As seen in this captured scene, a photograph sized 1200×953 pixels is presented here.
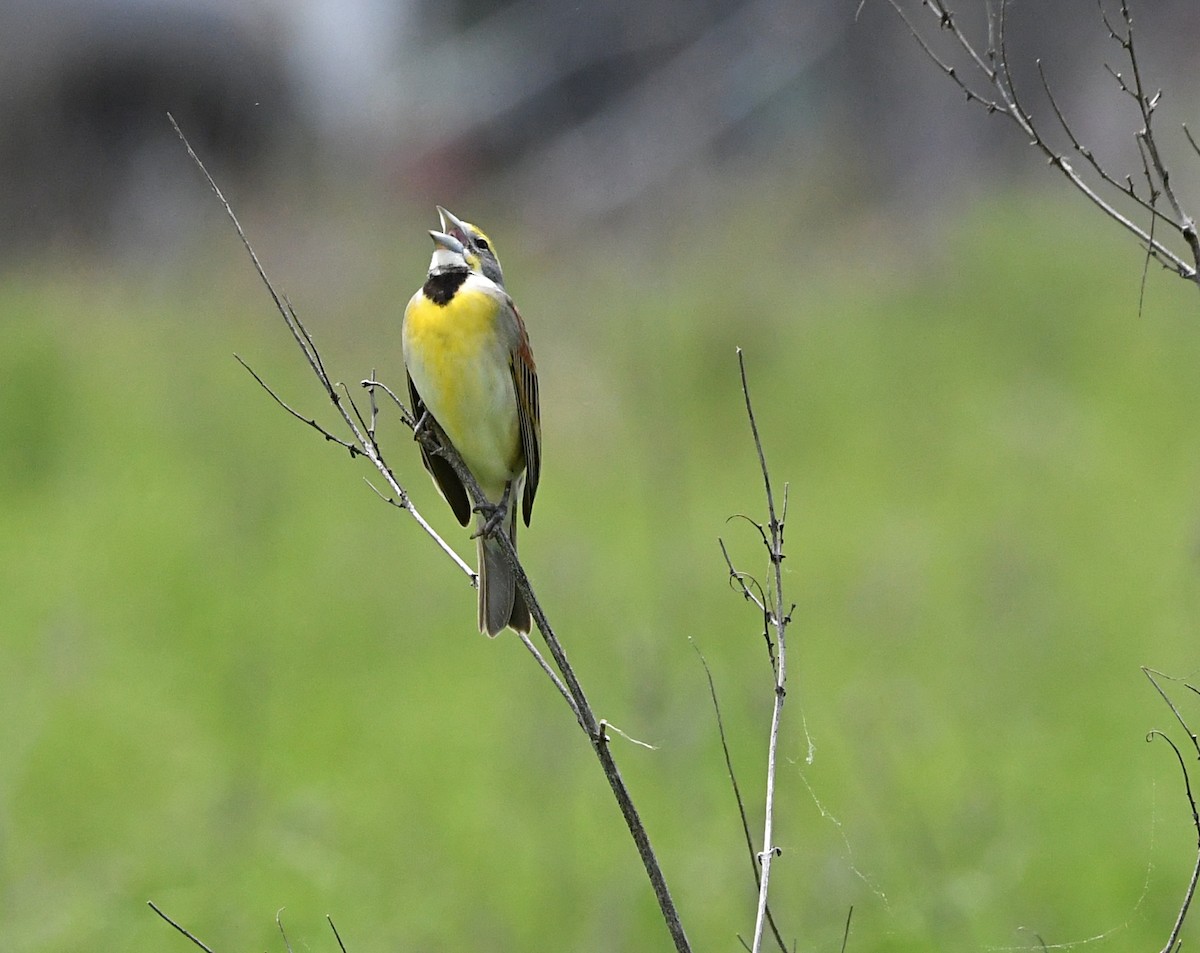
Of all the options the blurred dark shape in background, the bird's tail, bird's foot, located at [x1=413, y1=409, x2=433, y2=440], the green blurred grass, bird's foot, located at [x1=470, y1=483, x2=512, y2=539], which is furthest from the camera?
the blurred dark shape in background

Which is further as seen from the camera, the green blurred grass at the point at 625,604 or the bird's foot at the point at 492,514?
the green blurred grass at the point at 625,604

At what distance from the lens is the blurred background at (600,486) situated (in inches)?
247

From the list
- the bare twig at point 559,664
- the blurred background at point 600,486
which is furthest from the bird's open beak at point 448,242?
the blurred background at point 600,486

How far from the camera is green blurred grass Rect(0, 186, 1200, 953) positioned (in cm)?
612

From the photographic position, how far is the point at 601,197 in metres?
13.0

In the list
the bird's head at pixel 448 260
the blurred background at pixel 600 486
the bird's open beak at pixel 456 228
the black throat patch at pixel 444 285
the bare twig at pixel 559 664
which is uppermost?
the blurred background at pixel 600 486

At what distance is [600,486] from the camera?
1016cm

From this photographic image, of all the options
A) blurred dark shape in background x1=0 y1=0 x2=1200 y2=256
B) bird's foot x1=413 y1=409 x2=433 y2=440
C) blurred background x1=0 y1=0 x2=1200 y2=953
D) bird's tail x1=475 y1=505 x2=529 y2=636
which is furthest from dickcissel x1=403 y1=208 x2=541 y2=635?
blurred dark shape in background x1=0 y1=0 x2=1200 y2=256

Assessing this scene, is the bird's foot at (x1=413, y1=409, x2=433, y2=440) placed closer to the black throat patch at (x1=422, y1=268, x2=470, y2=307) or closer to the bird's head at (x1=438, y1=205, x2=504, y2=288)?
the black throat patch at (x1=422, y1=268, x2=470, y2=307)

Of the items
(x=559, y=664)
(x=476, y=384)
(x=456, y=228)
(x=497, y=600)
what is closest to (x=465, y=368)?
(x=476, y=384)

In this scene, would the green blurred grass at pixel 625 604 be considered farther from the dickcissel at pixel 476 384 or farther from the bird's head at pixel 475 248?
the bird's head at pixel 475 248

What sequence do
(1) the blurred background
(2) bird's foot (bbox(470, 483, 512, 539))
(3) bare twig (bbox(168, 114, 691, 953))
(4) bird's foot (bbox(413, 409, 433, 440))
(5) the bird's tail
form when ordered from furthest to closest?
(1) the blurred background < (5) the bird's tail < (4) bird's foot (bbox(413, 409, 433, 440)) < (2) bird's foot (bbox(470, 483, 512, 539)) < (3) bare twig (bbox(168, 114, 691, 953))

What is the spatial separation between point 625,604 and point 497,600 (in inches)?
173

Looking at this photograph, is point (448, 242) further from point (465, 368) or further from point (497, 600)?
point (497, 600)
